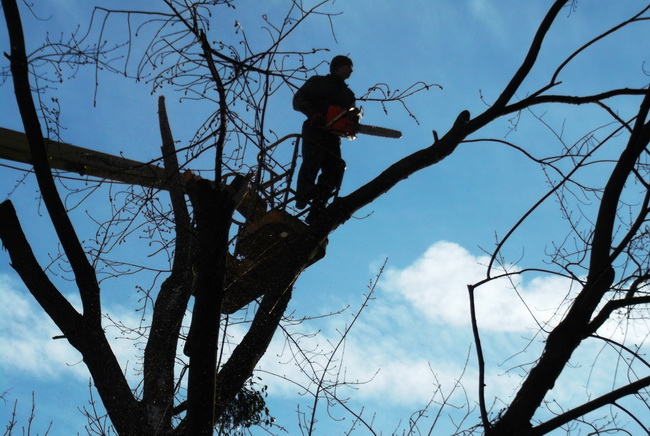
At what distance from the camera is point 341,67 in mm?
7145

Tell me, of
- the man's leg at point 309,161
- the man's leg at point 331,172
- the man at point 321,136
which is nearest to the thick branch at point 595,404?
the man at point 321,136

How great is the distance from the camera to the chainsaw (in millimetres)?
6688

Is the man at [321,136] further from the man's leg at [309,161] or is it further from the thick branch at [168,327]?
the thick branch at [168,327]

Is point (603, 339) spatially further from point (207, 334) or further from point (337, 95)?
point (337, 95)

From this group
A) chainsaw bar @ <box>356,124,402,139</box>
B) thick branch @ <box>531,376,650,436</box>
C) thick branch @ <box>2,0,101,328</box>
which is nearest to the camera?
thick branch @ <box>531,376,650,436</box>

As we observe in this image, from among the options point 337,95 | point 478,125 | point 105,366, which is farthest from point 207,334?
point 337,95

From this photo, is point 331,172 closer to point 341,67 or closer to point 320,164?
point 320,164

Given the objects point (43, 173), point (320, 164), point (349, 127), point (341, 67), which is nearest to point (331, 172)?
point (320, 164)

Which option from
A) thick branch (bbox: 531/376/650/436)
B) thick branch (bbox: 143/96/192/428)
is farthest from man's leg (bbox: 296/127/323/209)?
thick branch (bbox: 531/376/650/436)

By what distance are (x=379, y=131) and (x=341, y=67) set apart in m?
0.66

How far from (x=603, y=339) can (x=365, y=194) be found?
2125mm

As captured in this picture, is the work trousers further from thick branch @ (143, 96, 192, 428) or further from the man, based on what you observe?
thick branch @ (143, 96, 192, 428)

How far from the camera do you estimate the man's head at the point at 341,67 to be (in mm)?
7148

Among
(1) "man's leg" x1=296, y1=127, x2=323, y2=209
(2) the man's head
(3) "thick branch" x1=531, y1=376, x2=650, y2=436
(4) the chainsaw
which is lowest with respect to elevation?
(3) "thick branch" x1=531, y1=376, x2=650, y2=436
